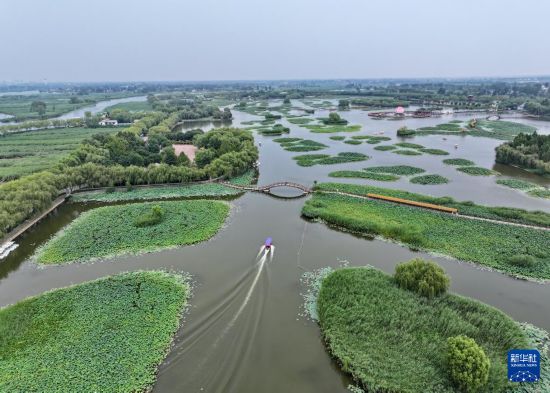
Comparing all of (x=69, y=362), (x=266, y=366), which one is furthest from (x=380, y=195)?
(x=69, y=362)

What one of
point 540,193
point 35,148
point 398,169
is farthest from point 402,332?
point 35,148

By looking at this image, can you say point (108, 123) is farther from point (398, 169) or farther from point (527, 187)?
point (527, 187)

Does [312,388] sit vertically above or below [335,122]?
below

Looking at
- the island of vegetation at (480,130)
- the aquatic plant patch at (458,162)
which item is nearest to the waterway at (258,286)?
the aquatic plant patch at (458,162)

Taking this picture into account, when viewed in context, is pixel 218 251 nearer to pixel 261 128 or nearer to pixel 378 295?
pixel 378 295

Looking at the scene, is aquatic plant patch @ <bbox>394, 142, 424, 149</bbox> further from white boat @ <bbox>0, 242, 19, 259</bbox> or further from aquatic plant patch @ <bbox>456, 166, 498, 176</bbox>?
white boat @ <bbox>0, 242, 19, 259</bbox>

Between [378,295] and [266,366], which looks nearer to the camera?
[266,366]
